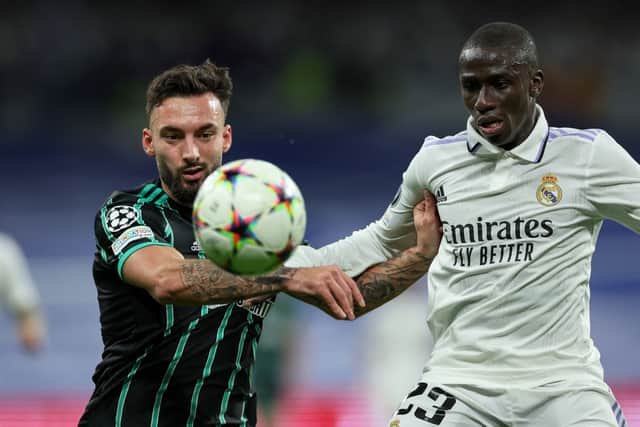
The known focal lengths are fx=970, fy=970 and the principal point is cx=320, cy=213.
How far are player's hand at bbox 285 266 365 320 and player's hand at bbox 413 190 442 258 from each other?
675 millimetres

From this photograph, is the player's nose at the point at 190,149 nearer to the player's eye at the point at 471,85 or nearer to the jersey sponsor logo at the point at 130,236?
the jersey sponsor logo at the point at 130,236

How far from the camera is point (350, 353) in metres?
12.4

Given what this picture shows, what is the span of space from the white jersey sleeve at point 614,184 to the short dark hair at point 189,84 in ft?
5.54

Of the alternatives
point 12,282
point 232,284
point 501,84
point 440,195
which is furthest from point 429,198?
point 12,282

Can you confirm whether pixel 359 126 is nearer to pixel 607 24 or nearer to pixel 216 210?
pixel 607 24

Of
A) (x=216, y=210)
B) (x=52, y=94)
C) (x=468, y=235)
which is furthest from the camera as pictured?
(x=52, y=94)

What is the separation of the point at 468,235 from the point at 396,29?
12984 mm

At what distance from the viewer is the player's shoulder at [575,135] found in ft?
12.9

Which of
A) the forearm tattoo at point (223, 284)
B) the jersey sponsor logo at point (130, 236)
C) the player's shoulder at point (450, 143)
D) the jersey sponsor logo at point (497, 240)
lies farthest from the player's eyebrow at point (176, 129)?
the jersey sponsor logo at point (497, 240)

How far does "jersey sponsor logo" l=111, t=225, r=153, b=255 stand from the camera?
160 inches

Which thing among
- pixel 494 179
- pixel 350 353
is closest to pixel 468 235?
pixel 494 179

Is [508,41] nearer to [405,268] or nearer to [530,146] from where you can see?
[530,146]

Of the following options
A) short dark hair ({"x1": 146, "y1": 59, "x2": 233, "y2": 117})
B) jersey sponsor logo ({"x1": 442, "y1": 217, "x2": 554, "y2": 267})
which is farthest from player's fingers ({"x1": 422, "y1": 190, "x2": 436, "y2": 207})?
short dark hair ({"x1": 146, "y1": 59, "x2": 233, "y2": 117})

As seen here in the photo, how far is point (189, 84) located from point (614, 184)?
194cm
